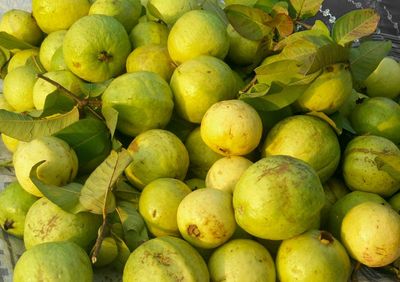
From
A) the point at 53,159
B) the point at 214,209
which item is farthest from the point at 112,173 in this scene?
the point at 214,209

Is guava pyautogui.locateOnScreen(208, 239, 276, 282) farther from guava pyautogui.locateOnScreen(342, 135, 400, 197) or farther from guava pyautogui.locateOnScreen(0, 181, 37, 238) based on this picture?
guava pyautogui.locateOnScreen(0, 181, 37, 238)

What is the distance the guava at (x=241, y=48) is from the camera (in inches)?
77.6

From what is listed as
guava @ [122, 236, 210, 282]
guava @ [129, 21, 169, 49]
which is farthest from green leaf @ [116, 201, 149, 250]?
guava @ [129, 21, 169, 49]

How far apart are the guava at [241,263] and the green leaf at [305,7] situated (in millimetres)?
1135

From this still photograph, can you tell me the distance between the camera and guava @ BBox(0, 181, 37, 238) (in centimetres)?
156

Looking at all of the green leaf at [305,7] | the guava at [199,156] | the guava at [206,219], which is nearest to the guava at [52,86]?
the guava at [199,156]

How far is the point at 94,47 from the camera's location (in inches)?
71.9

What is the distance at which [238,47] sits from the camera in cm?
200

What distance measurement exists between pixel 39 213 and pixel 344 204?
3.07ft

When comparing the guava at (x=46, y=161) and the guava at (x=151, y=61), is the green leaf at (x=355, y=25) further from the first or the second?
the guava at (x=46, y=161)

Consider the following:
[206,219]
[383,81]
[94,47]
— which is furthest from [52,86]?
[383,81]

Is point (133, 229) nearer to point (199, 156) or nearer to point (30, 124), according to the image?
point (199, 156)

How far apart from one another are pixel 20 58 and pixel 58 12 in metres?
0.28

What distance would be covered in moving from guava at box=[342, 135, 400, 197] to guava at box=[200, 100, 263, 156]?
14.1 inches
